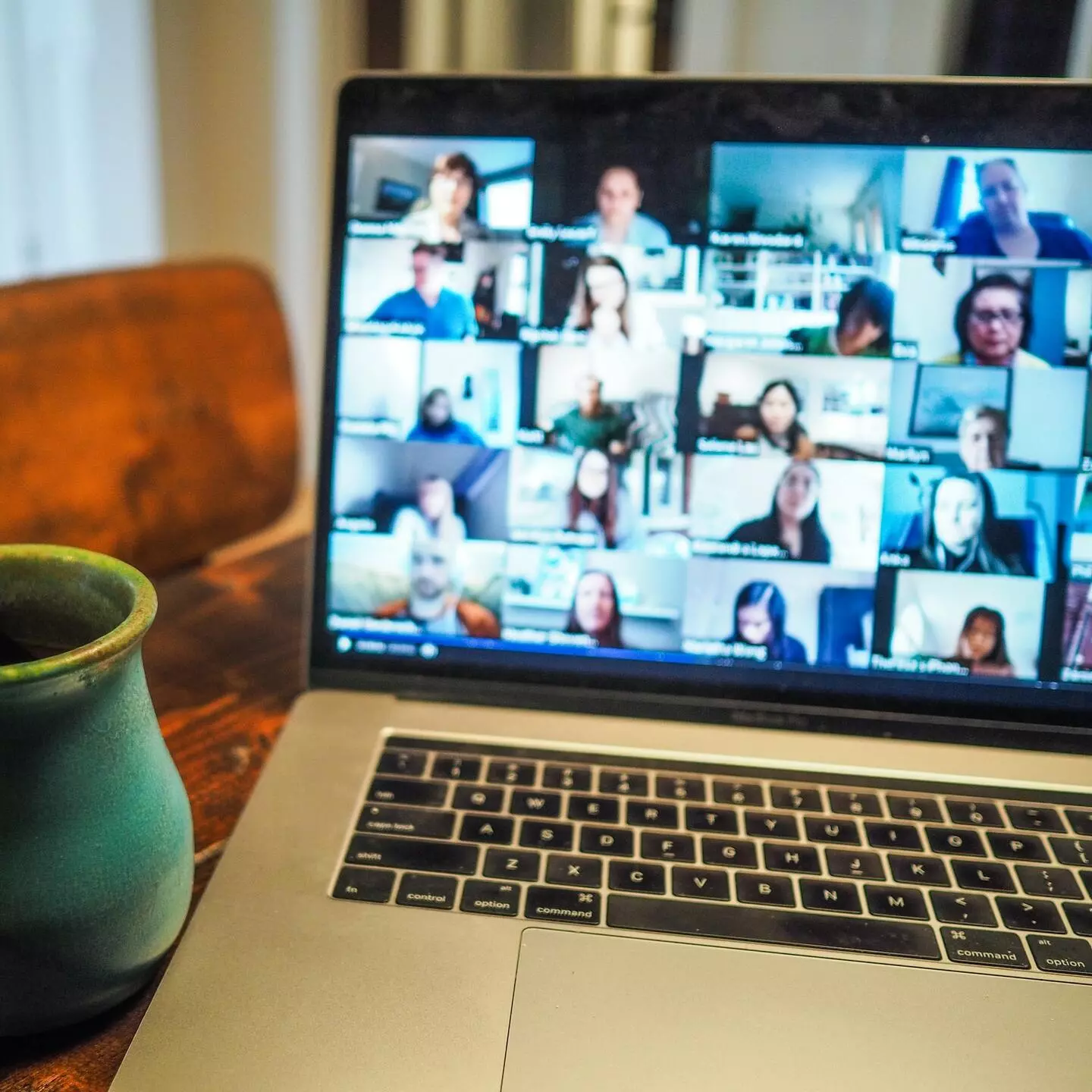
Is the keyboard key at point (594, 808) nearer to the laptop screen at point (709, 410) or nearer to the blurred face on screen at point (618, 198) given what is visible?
the laptop screen at point (709, 410)

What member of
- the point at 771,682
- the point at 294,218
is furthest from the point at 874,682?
the point at 294,218

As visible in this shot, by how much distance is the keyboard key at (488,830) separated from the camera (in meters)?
0.42

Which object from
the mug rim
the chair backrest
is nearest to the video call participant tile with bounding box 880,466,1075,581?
the mug rim

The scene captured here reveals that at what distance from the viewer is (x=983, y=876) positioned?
0.41 m

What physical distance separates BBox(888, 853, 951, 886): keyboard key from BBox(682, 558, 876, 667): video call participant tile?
116 millimetres

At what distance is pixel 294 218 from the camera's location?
163 cm

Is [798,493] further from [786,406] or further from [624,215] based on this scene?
[624,215]

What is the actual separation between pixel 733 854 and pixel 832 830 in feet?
0.16

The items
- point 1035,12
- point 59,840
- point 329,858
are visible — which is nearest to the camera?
point 59,840

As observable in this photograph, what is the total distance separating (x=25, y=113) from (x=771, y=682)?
4.19ft

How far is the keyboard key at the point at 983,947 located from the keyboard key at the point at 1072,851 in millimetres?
59

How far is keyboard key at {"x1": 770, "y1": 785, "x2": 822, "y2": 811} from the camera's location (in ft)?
1.47

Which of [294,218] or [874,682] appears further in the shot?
[294,218]

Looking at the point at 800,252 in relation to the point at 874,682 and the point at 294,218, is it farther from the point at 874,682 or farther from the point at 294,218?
the point at 294,218
